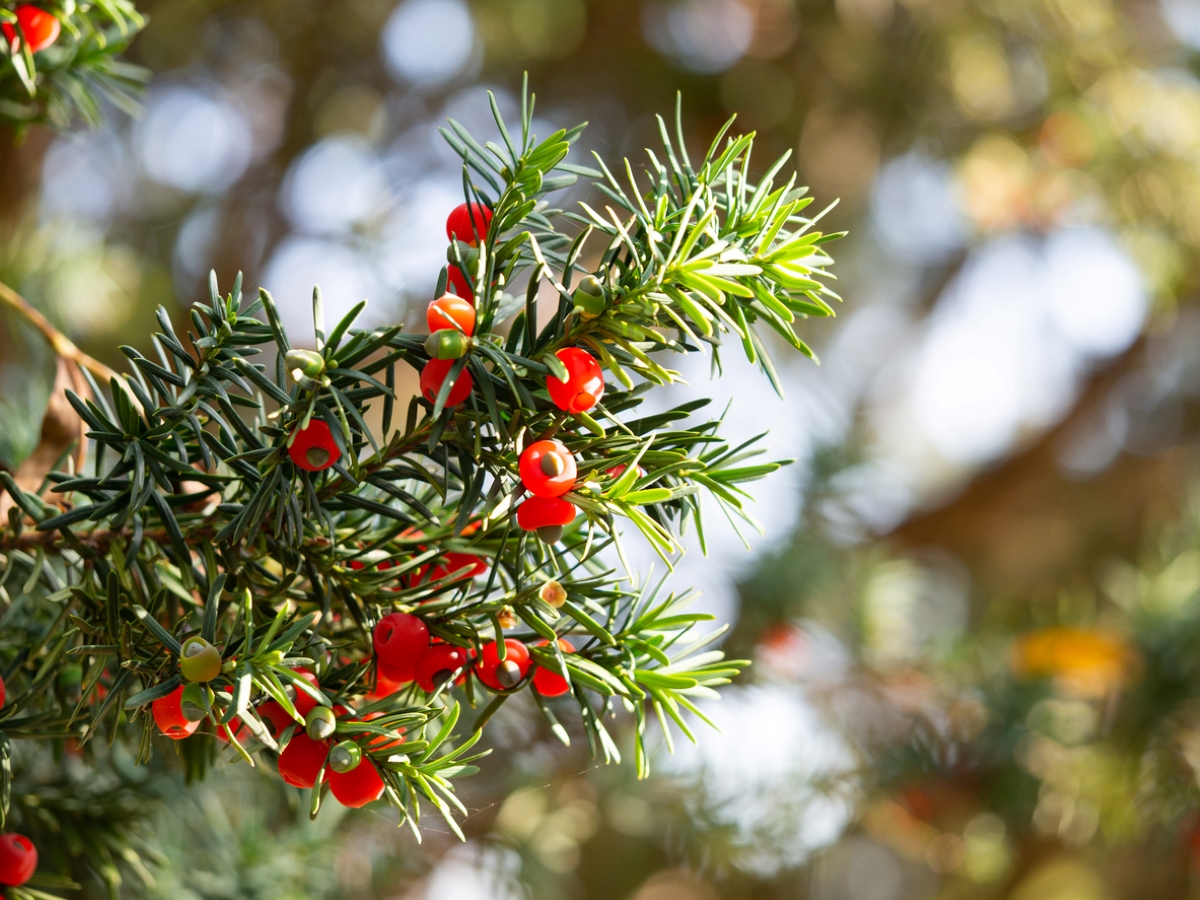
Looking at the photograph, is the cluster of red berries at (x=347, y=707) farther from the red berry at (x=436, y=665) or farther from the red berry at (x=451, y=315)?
the red berry at (x=451, y=315)

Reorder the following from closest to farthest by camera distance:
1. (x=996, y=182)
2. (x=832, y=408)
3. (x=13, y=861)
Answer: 1. (x=13, y=861)
2. (x=832, y=408)
3. (x=996, y=182)

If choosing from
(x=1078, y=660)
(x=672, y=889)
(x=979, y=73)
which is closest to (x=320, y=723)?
(x=1078, y=660)

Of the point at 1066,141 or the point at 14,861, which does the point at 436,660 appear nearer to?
the point at 14,861

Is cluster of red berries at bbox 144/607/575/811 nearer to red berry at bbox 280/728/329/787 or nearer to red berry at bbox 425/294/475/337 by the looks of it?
red berry at bbox 280/728/329/787

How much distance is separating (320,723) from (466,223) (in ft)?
0.73

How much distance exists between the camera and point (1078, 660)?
3.78 ft

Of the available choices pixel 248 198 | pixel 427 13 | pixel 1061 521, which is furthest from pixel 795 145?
pixel 1061 521

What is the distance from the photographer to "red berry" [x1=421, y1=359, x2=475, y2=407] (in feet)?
1.13

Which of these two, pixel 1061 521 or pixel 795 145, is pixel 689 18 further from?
pixel 1061 521

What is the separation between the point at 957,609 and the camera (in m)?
2.29

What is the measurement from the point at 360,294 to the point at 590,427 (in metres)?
0.71

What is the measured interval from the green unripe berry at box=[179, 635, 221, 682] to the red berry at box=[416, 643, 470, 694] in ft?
0.27

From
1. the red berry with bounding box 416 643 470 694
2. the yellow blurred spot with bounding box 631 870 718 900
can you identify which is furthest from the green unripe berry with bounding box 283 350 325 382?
the yellow blurred spot with bounding box 631 870 718 900

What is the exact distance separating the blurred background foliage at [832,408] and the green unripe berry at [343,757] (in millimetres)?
259
